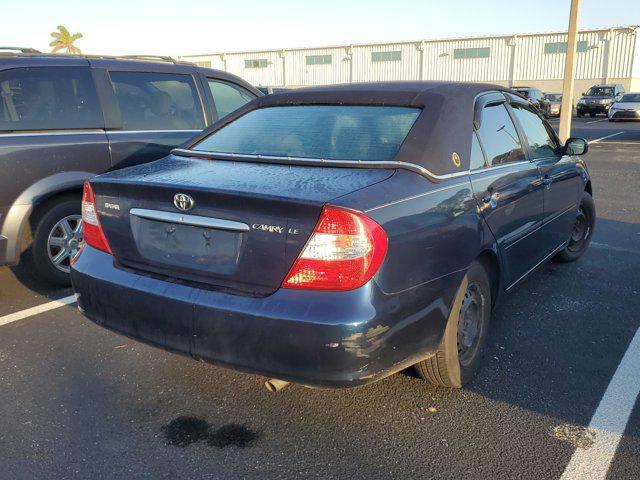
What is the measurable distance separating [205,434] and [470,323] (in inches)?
59.9

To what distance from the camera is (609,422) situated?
2799mm

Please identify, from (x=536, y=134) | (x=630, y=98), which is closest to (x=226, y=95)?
(x=536, y=134)

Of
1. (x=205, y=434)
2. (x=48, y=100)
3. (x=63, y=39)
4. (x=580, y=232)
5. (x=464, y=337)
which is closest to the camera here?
(x=205, y=434)

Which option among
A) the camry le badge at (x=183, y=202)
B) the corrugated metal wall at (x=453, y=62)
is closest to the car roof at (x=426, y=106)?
the camry le badge at (x=183, y=202)

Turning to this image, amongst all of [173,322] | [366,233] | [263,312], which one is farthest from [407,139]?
[173,322]

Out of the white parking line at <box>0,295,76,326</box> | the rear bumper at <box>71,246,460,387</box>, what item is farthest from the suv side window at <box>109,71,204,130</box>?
the rear bumper at <box>71,246,460,387</box>

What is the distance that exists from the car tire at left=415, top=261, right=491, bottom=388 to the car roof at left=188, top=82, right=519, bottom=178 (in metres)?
0.61

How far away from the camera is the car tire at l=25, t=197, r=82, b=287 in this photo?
4.54m

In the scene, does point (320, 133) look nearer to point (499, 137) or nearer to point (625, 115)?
point (499, 137)

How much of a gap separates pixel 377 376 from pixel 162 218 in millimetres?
1187

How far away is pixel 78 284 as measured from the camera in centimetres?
301

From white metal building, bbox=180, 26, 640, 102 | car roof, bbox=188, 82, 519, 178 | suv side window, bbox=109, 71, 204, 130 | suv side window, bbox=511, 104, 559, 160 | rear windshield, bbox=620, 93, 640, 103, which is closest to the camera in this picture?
car roof, bbox=188, 82, 519, 178

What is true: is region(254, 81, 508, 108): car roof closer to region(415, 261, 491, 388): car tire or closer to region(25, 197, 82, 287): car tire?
region(415, 261, 491, 388): car tire

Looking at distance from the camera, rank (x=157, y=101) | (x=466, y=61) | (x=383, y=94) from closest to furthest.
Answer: (x=383, y=94), (x=157, y=101), (x=466, y=61)
